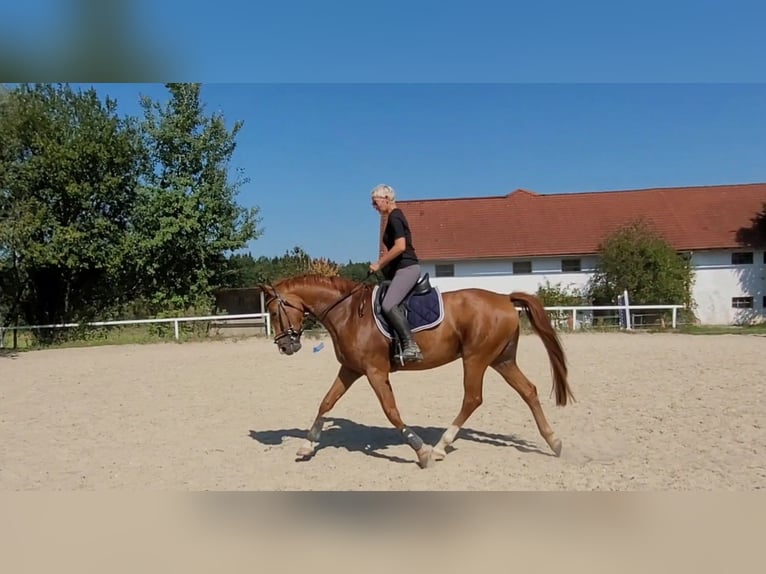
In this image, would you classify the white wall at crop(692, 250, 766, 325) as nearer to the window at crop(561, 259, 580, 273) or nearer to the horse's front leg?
the window at crop(561, 259, 580, 273)

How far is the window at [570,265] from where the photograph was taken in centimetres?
2544

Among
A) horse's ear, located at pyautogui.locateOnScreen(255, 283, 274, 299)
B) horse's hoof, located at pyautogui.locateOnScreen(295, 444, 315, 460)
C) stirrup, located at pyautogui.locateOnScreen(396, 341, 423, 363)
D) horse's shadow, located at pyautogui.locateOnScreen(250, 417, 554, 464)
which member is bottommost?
horse's shadow, located at pyautogui.locateOnScreen(250, 417, 554, 464)

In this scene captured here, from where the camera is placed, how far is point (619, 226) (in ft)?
83.6

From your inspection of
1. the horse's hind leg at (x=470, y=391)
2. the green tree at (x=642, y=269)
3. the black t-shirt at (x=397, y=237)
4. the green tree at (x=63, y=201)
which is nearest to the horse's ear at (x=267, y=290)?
the black t-shirt at (x=397, y=237)

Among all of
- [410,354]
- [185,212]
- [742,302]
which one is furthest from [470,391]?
[742,302]

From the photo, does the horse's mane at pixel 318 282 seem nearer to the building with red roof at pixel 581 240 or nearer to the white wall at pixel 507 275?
the building with red roof at pixel 581 240

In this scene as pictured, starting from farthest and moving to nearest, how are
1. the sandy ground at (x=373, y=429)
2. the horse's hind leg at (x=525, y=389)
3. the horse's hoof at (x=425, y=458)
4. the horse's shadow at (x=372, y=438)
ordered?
the horse's shadow at (x=372, y=438) → the horse's hind leg at (x=525, y=389) → the horse's hoof at (x=425, y=458) → the sandy ground at (x=373, y=429)

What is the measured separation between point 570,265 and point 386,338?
2201 cm

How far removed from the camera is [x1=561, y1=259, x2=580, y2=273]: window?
25.4 m

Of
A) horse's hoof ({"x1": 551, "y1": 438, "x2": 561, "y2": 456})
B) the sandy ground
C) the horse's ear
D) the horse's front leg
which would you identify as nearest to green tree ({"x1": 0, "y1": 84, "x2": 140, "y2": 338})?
the sandy ground

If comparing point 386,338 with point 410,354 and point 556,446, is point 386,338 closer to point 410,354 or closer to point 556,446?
point 410,354

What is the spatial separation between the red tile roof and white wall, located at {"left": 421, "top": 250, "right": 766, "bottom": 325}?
0.53m

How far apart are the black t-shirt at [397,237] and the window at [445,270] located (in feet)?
66.6

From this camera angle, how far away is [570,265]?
25547mm
